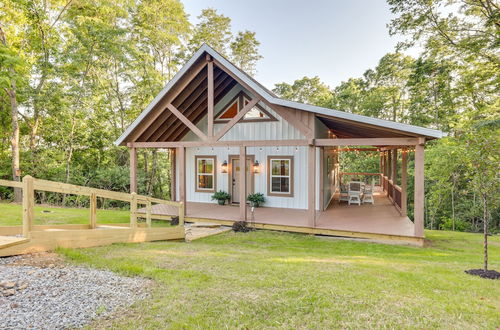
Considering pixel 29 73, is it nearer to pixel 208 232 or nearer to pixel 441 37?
pixel 208 232

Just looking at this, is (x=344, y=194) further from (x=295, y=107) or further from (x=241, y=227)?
(x=295, y=107)

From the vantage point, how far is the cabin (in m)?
7.41

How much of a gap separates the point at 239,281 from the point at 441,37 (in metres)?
17.5

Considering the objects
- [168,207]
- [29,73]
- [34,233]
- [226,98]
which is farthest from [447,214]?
[29,73]

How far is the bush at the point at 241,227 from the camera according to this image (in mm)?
8148

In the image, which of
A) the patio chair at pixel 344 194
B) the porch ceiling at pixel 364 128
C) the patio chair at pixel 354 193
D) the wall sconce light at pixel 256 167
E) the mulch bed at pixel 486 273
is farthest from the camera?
the patio chair at pixel 344 194

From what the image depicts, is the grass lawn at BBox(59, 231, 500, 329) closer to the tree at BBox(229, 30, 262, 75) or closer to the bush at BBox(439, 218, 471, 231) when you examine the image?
the bush at BBox(439, 218, 471, 231)

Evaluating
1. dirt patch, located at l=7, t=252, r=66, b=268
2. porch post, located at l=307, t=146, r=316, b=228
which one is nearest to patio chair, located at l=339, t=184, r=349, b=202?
porch post, located at l=307, t=146, r=316, b=228

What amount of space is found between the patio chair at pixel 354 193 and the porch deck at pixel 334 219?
0.47 metres

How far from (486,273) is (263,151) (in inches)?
295

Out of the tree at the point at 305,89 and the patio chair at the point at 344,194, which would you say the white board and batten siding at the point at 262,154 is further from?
the tree at the point at 305,89

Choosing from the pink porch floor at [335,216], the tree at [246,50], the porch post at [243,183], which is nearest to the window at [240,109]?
the porch post at [243,183]

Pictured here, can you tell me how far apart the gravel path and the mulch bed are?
16.9ft

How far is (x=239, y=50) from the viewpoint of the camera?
77.8 ft
